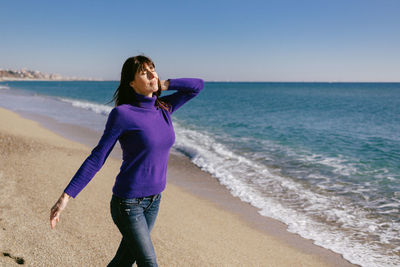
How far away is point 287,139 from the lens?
16.6 metres

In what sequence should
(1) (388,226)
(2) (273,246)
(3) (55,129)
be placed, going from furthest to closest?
(3) (55,129)
(1) (388,226)
(2) (273,246)

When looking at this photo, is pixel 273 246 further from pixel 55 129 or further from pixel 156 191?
pixel 55 129

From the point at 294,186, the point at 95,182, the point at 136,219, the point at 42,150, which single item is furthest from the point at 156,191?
the point at 42,150

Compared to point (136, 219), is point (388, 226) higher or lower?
lower

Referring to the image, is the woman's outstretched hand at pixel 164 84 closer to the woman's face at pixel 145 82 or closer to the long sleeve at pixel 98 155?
the woman's face at pixel 145 82

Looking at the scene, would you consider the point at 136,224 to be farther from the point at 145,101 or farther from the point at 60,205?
the point at 145,101

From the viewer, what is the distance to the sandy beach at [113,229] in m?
3.80

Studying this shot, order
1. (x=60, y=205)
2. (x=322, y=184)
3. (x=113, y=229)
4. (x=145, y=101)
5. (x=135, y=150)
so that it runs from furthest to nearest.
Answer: (x=322, y=184) → (x=113, y=229) → (x=145, y=101) → (x=135, y=150) → (x=60, y=205)

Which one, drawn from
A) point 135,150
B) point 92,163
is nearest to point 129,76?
point 135,150

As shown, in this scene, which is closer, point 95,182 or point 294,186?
point 95,182

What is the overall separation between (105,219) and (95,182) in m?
2.21

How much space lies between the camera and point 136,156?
6.83 feet

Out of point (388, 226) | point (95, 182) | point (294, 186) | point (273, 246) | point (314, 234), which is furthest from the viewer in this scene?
point (294, 186)

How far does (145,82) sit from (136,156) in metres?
0.54
